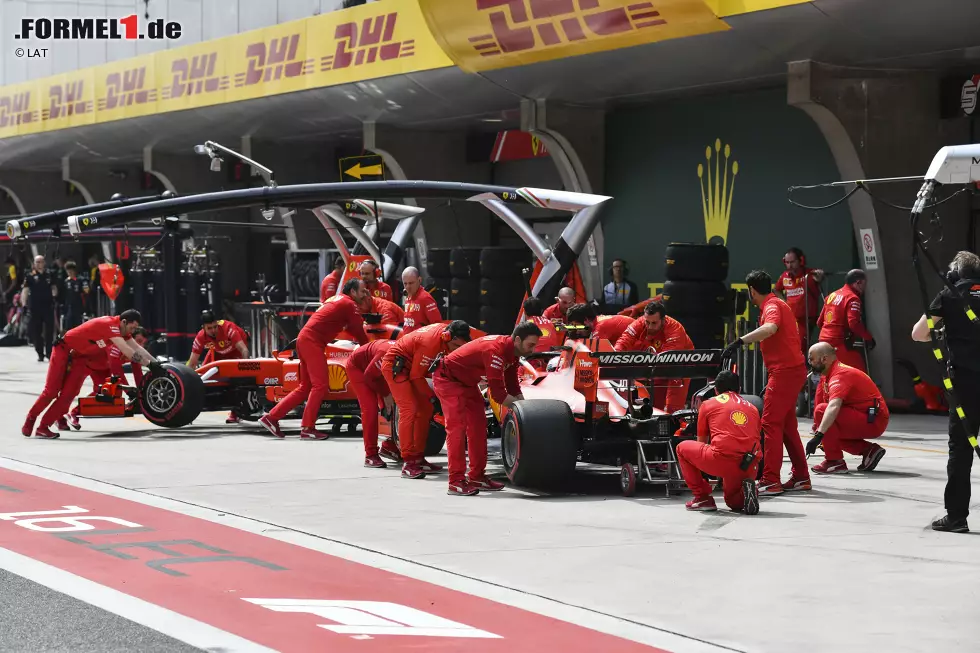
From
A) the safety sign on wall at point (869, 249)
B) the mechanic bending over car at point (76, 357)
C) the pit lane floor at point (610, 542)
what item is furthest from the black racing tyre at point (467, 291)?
the pit lane floor at point (610, 542)

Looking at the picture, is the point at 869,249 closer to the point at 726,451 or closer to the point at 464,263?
the point at 464,263

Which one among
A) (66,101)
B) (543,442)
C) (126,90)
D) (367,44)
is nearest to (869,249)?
(543,442)

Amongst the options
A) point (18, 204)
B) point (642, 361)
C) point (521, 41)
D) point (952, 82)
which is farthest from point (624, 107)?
point (18, 204)

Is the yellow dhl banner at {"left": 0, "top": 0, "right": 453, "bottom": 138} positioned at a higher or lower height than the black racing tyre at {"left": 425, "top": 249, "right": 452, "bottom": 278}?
higher

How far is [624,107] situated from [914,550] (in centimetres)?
1451

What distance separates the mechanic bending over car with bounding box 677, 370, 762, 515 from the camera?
10.2 meters

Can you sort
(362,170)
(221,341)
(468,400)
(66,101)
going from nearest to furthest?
(468,400) → (221,341) → (362,170) → (66,101)

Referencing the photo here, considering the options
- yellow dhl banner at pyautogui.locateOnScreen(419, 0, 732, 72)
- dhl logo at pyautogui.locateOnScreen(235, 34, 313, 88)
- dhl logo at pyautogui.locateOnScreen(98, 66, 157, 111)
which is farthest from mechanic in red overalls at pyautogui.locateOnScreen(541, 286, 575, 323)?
dhl logo at pyautogui.locateOnScreen(98, 66, 157, 111)

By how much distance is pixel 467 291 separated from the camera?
880 inches

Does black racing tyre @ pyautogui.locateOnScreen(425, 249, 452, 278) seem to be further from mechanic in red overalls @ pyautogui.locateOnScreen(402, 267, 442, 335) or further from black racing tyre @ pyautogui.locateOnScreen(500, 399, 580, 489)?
black racing tyre @ pyautogui.locateOnScreen(500, 399, 580, 489)

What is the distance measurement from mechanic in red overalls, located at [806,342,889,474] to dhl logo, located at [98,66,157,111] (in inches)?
747

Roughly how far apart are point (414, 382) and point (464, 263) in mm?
10011

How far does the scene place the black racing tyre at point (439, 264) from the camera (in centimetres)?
2309

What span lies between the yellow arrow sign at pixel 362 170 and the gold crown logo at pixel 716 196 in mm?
7543
